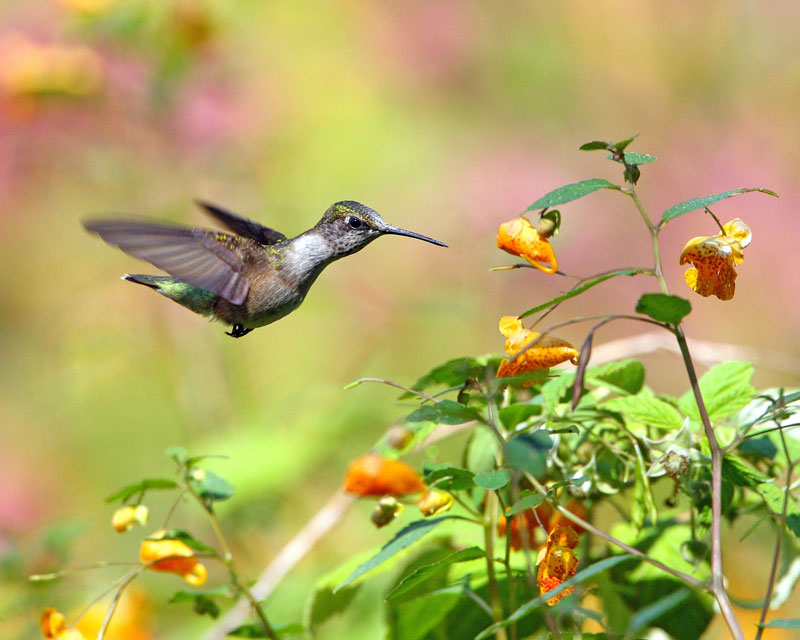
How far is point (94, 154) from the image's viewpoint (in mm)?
3178

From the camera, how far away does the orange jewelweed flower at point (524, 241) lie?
44.7 inches

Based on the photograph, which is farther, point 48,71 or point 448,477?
point 48,71

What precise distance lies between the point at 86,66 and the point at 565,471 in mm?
2492

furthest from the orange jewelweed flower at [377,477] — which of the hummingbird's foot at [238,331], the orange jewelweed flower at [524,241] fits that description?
the hummingbird's foot at [238,331]

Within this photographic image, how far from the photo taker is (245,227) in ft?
5.75

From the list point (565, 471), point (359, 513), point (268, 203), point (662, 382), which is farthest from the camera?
point (662, 382)

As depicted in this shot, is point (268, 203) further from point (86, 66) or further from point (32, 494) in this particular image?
point (32, 494)

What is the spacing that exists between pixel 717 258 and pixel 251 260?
0.91m

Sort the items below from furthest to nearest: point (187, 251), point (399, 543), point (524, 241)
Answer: point (187, 251), point (524, 241), point (399, 543)

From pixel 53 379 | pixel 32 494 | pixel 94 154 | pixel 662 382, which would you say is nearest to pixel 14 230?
pixel 53 379

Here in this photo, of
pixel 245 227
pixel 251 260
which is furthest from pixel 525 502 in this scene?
pixel 245 227

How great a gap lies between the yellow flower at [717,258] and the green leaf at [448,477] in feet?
1.21

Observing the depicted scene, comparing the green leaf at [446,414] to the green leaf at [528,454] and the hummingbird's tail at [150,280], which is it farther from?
the hummingbird's tail at [150,280]

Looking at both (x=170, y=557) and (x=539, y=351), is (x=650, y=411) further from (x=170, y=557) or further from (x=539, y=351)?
(x=170, y=557)
